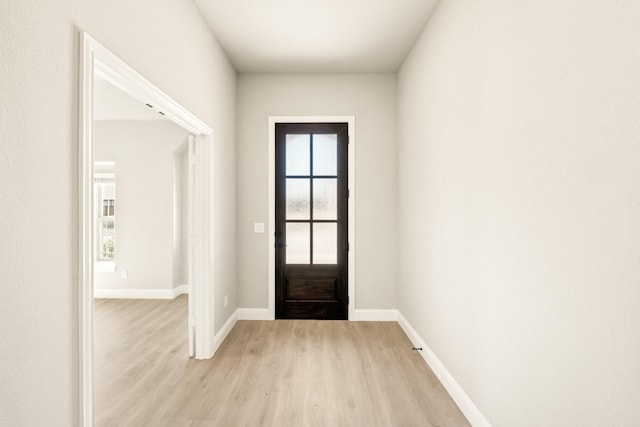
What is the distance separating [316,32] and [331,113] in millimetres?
1055

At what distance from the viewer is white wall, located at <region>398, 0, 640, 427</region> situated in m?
1.10

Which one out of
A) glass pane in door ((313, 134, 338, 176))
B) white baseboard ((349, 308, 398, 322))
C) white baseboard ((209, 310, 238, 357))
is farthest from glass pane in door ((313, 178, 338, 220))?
white baseboard ((209, 310, 238, 357))

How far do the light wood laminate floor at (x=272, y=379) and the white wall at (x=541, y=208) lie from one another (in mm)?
420

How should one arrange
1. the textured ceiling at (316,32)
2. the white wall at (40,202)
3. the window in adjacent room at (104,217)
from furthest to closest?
the window in adjacent room at (104,217) < the textured ceiling at (316,32) < the white wall at (40,202)

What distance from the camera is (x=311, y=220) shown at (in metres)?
4.11

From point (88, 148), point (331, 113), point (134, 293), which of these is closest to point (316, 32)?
point (331, 113)

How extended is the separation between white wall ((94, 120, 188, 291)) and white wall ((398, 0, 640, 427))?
163 inches

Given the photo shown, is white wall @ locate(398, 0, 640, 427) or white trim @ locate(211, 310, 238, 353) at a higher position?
white wall @ locate(398, 0, 640, 427)

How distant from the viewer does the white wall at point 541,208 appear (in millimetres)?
1099

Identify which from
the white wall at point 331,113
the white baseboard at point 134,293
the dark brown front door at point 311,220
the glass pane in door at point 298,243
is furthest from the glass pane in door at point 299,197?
the white baseboard at point 134,293

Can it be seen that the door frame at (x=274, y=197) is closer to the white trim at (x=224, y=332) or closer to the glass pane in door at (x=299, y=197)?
the glass pane in door at (x=299, y=197)

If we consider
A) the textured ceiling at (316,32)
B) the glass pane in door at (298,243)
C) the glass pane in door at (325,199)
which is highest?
the textured ceiling at (316,32)

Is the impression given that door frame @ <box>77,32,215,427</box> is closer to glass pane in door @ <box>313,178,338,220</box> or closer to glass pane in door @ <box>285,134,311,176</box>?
glass pane in door @ <box>285,134,311,176</box>

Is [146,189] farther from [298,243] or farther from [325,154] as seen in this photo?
[325,154]
